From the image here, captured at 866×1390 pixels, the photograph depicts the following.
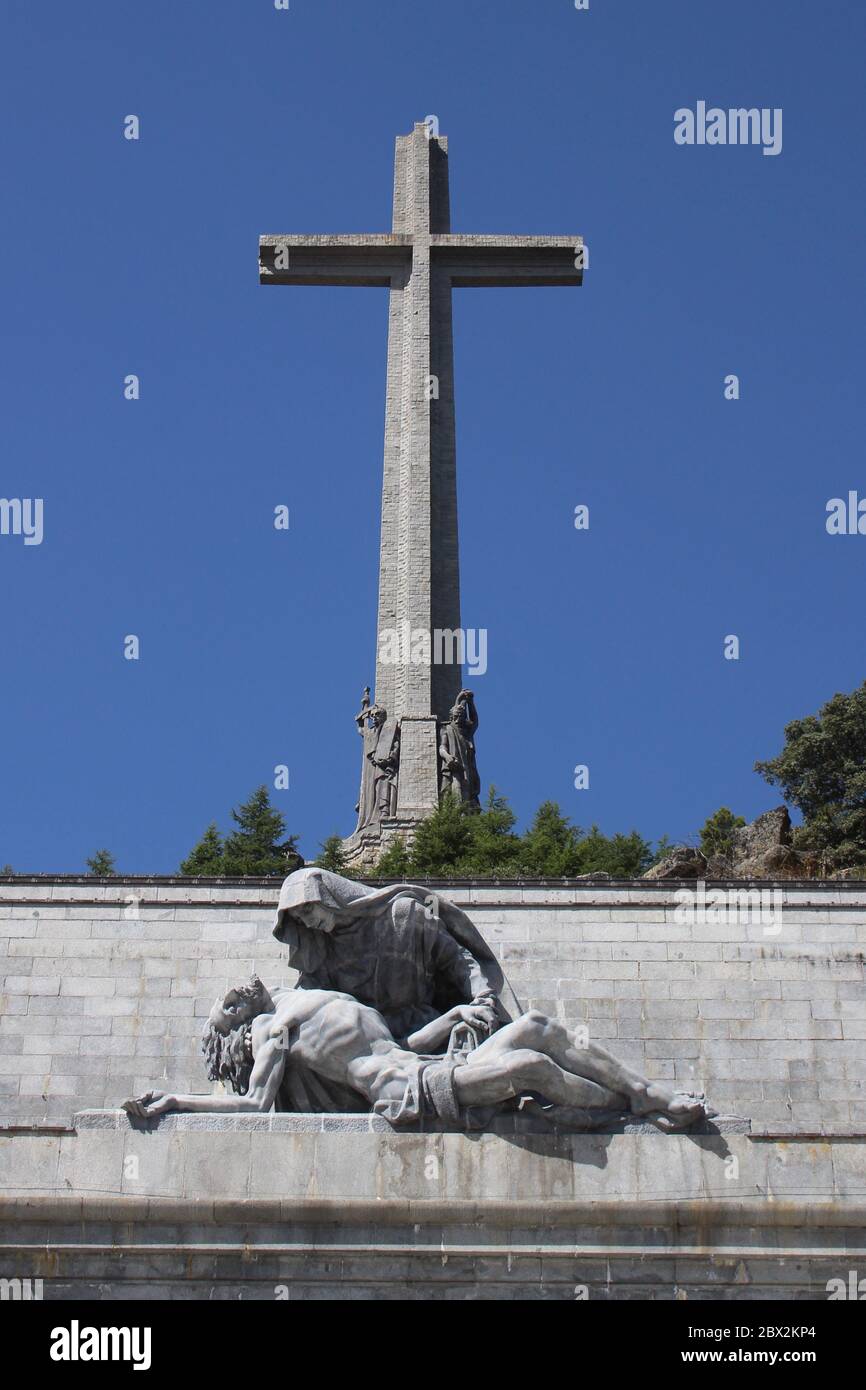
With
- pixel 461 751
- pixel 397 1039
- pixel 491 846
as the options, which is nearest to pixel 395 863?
pixel 491 846

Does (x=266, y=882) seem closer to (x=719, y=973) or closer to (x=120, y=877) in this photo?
(x=120, y=877)

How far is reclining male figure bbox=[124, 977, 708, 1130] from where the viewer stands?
15.7 meters

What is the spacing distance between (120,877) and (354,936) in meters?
6.93

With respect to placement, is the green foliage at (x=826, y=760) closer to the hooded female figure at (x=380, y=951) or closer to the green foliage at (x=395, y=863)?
the green foliage at (x=395, y=863)

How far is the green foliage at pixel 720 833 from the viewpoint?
34406 millimetres

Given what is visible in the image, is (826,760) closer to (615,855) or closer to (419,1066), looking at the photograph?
(615,855)

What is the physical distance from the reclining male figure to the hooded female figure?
0.51 metres

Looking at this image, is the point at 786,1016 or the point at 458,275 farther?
the point at 458,275

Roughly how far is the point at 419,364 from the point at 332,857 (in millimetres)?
19280

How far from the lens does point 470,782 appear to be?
44.8 m

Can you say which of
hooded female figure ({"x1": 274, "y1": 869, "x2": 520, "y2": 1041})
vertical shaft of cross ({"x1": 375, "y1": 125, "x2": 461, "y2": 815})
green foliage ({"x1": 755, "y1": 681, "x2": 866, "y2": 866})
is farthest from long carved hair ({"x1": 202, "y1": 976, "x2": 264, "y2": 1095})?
vertical shaft of cross ({"x1": 375, "y1": 125, "x2": 461, "y2": 815})

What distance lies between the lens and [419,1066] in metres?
16.0

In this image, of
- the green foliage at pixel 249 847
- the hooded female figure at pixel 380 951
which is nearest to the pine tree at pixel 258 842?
the green foliage at pixel 249 847
